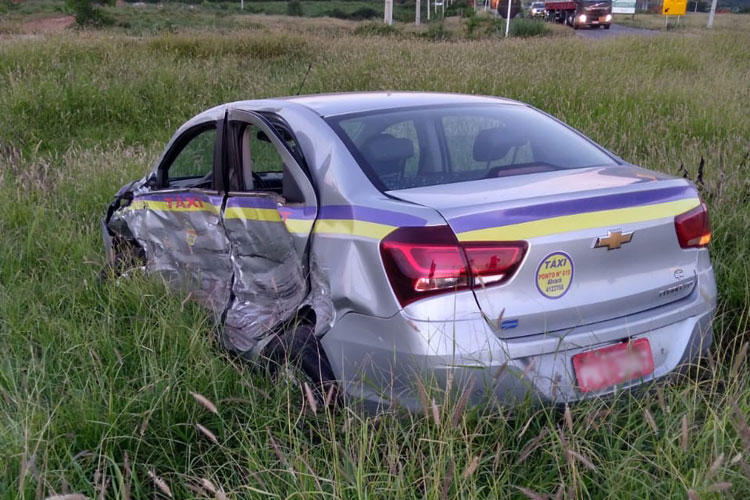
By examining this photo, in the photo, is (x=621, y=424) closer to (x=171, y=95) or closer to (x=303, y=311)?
(x=303, y=311)

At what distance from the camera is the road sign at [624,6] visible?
54875 mm

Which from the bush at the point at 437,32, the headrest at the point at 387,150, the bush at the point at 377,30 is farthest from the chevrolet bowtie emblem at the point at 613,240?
the bush at the point at 377,30

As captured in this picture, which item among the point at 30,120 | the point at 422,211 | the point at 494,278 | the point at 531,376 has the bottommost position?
the point at 30,120

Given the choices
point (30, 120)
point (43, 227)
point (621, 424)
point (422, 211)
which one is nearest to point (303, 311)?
point (422, 211)

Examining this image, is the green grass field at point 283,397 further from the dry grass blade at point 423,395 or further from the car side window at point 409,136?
the car side window at point 409,136

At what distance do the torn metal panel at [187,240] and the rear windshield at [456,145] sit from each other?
0.93 meters

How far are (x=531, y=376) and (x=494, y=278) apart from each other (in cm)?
35

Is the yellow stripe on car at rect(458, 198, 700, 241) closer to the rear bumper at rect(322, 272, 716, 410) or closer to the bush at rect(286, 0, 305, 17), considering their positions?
the rear bumper at rect(322, 272, 716, 410)

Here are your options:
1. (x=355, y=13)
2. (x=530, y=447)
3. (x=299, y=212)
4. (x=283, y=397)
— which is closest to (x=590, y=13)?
(x=355, y=13)

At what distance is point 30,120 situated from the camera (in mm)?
10281

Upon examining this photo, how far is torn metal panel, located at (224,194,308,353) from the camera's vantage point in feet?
10.3

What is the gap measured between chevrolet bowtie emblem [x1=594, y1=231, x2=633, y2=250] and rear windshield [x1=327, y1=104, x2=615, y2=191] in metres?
0.65

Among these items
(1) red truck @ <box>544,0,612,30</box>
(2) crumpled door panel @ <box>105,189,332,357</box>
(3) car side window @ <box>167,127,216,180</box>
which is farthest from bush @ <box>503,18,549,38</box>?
(2) crumpled door panel @ <box>105,189,332,357</box>

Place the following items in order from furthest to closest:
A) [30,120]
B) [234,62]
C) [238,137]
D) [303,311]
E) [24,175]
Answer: [234,62] → [30,120] → [24,175] → [238,137] → [303,311]
